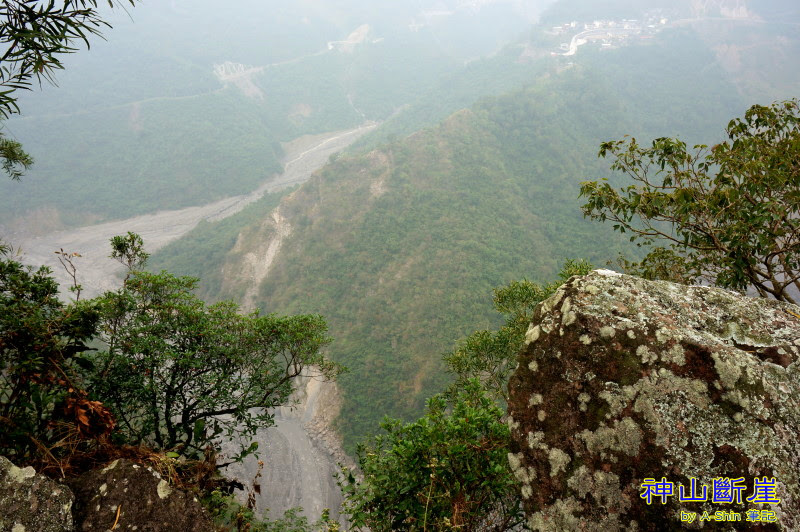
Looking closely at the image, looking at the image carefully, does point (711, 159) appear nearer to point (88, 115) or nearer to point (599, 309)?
point (599, 309)

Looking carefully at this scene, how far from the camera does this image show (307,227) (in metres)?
61.6

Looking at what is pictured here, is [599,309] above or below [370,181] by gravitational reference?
above

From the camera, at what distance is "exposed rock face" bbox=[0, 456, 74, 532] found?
397 centimetres

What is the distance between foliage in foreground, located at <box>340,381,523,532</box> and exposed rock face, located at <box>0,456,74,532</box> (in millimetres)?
3395

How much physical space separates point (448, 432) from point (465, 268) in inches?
1697

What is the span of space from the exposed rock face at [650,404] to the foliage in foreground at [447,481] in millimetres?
584

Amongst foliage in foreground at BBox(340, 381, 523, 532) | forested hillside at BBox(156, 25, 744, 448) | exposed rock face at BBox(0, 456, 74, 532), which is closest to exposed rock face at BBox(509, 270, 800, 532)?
foliage in foreground at BBox(340, 381, 523, 532)

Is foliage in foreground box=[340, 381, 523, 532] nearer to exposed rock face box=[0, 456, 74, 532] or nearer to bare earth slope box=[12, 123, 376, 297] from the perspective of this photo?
exposed rock face box=[0, 456, 74, 532]

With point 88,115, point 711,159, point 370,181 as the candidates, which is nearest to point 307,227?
point 370,181

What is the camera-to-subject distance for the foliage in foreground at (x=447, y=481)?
506 centimetres

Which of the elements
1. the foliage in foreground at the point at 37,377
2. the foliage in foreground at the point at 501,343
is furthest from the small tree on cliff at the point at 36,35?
the foliage in foreground at the point at 501,343

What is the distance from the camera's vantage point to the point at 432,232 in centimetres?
5466

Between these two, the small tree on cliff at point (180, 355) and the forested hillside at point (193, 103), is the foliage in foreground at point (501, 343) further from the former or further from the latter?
the forested hillside at point (193, 103)

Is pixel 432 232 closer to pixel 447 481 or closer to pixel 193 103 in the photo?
pixel 447 481
